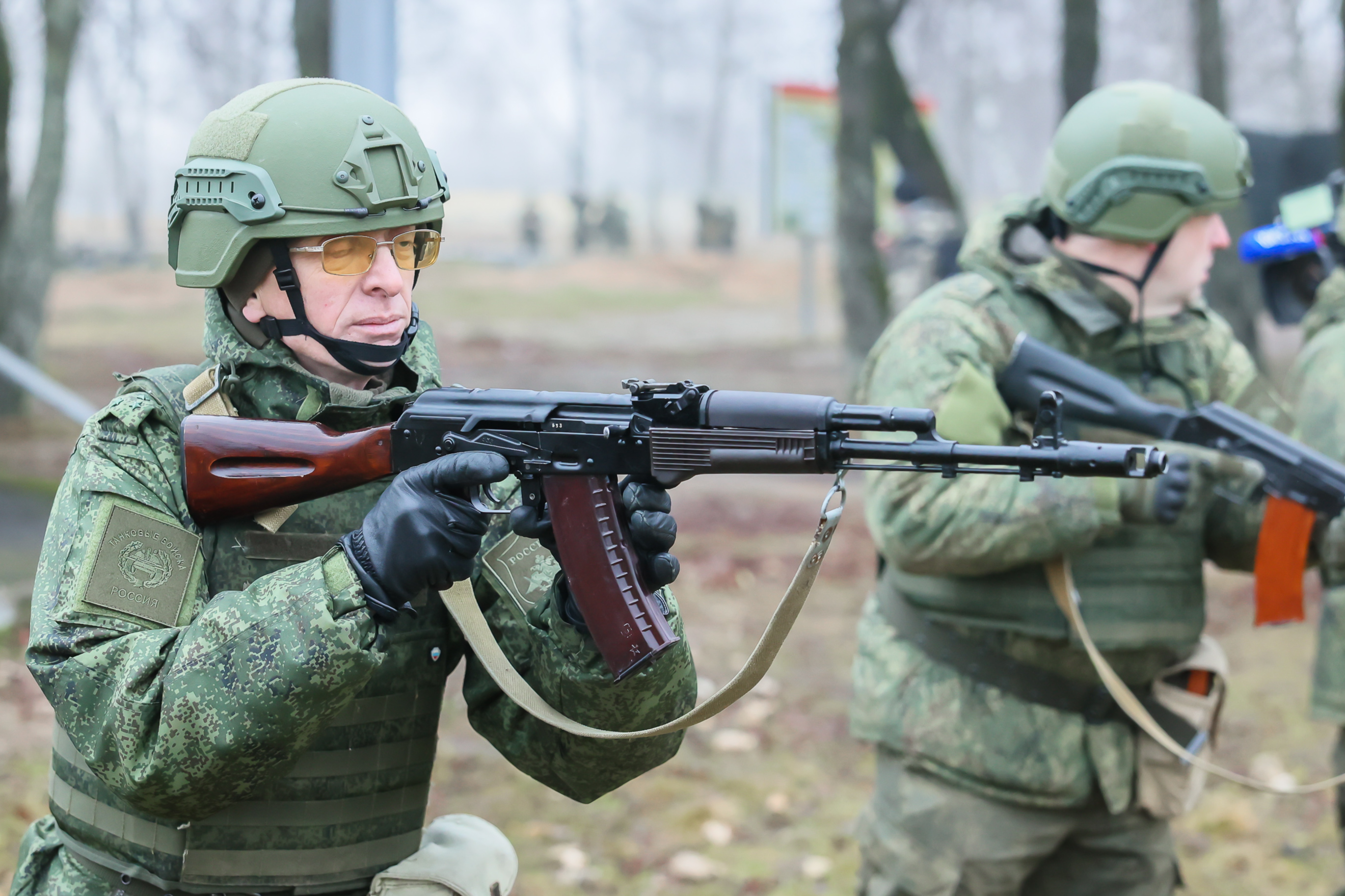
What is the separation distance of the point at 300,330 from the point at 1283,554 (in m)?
2.74

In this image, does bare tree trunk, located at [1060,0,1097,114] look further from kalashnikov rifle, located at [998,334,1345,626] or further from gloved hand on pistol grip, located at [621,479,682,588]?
gloved hand on pistol grip, located at [621,479,682,588]

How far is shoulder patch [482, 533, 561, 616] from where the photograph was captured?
8.36 ft

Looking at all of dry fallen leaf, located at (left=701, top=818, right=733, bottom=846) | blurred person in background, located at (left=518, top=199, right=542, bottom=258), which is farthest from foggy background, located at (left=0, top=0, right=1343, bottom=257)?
dry fallen leaf, located at (left=701, top=818, right=733, bottom=846)

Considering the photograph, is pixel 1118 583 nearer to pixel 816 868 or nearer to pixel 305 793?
pixel 816 868

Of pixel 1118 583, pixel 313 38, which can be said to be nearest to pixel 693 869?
pixel 1118 583

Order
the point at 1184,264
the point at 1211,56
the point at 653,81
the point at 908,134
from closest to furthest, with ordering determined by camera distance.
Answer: the point at 1184,264, the point at 908,134, the point at 1211,56, the point at 653,81

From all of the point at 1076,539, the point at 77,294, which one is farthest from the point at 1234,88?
the point at 1076,539

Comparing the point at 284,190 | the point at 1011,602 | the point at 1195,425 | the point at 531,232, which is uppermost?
the point at 284,190

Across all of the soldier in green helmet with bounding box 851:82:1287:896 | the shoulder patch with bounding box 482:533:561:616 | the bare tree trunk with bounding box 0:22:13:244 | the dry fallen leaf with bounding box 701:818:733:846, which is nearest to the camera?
the shoulder patch with bounding box 482:533:561:616

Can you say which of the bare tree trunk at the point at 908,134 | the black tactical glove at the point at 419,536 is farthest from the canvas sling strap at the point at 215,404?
the bare tree trunk at the point at 908,134

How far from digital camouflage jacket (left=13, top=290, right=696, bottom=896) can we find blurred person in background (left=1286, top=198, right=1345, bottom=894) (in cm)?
244

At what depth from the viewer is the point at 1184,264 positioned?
12.0ft

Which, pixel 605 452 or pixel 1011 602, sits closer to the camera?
pixel 605 452

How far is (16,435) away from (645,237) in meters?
31.8
